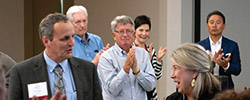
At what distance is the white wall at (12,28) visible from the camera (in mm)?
9502

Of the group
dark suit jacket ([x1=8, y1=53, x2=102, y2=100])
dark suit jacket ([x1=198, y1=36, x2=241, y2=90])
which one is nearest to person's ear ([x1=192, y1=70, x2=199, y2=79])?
dark suit jacket ([x1=8, y1=53, x2=102, y2=100])

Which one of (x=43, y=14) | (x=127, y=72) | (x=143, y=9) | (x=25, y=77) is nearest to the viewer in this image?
(x=25, y=77)

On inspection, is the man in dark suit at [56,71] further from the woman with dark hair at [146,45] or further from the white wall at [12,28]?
the white wall at [12,28]

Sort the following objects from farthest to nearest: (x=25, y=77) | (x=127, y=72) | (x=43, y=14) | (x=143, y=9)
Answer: (x=43, y=14) → (x=143, y=9) → (x=127, y=72) → (x=25, y=77)

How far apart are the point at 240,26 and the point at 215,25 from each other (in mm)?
1844

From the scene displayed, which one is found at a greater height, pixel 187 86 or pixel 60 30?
pixel 60 30

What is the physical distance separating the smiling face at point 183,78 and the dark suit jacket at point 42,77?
1.83 ft

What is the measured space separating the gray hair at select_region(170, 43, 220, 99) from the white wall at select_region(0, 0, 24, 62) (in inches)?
268

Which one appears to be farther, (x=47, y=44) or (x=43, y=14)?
(x=43, y=14)

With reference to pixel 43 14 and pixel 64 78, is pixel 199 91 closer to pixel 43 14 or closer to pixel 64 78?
pixel 64 78

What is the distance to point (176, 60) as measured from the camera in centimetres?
329

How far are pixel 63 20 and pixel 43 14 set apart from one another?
6.69m

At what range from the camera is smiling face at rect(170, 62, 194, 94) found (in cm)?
328

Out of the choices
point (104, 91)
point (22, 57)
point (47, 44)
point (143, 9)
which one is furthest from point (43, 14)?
point (47, 44)
